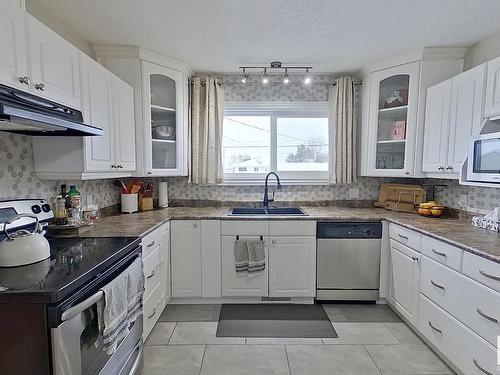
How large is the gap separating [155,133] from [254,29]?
4.41 feet

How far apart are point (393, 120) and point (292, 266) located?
178cm

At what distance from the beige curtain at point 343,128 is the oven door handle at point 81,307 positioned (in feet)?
8.44

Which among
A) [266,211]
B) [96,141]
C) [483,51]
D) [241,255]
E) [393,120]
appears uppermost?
[483,51]

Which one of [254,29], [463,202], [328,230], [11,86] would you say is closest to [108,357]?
[11,86]

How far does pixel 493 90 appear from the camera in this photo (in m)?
1.89

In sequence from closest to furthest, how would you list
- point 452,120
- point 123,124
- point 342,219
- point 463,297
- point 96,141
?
point 463,297 < point 96,141 < point 452,120 < point 123,124 < point 342,219

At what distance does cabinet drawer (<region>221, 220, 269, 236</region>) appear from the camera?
2.64 metres

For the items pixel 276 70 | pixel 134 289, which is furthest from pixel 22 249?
pixel 276 70

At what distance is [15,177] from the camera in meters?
1.66

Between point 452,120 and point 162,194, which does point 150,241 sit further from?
point 452,120

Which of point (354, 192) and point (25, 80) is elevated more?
point (25, 80)

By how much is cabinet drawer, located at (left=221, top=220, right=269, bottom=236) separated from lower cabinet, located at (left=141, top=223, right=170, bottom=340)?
0.54 metres

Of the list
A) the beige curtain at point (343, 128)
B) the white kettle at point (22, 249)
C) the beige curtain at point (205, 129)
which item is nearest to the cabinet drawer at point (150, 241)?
the white kettle at point (22, 249)

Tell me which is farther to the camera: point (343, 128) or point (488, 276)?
point (343, 128)
